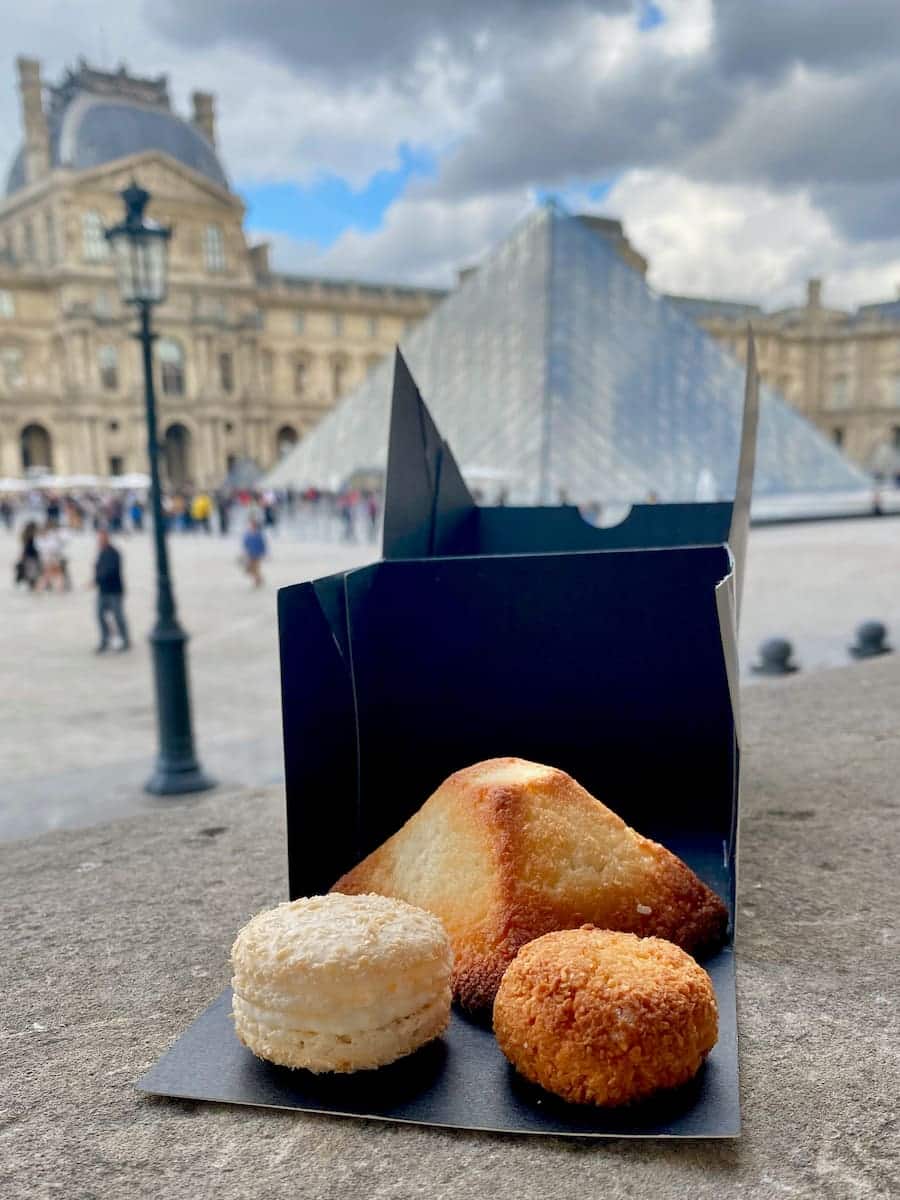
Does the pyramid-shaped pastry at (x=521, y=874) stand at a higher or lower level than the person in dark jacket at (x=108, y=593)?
higher

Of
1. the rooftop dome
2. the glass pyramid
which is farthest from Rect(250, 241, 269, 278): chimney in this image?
the glass pyramid

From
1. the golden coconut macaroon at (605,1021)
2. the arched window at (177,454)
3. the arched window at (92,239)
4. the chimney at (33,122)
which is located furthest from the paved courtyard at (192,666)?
the chimney at (33,122)

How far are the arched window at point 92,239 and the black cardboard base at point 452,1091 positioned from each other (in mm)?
52164

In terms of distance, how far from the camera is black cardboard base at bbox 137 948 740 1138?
3.03 ft

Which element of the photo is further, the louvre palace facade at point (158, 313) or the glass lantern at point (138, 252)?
the louvre palace facade at point (158, 313)

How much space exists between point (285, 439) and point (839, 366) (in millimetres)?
36656

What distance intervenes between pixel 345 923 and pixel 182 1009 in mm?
301

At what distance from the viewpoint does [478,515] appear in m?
2.30

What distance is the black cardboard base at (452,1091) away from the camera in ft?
3.03

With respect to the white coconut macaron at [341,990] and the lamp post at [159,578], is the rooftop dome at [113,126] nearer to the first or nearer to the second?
the lamp post at [159,578]

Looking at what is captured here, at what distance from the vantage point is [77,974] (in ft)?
4.19

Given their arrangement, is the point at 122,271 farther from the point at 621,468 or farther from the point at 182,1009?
the point at 621,468

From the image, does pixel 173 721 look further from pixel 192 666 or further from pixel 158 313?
pixel 158 313

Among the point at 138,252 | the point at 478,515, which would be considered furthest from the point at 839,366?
the point at 478,515
